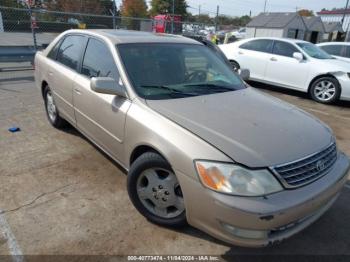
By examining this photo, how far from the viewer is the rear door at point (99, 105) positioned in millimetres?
3051

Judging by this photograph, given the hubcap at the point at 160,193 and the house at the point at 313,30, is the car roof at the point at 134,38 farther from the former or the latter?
the house at the point at 313,30

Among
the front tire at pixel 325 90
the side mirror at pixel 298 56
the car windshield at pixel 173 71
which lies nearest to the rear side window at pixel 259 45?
the side mirror at pixel 298 56

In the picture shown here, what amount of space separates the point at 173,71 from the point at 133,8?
48367mm

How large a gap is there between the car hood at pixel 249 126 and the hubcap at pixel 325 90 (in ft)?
16.8

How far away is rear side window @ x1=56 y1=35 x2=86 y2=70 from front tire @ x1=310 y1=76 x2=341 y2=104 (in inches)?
242

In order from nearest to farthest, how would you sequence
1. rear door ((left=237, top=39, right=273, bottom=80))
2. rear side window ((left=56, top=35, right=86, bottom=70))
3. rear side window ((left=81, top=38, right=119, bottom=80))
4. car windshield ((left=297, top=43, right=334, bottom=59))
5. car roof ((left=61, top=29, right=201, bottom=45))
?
rear side window ((left=81, top=38, right=119, bottom=80)) → car roof ((left=61, top=29, right=201, bottom=45)) → rear side window ((left=56, top=35, right=86, bottom=70)) → car windshield ((left=297, top=43, right=334, bottom=59)) → rear door ((left=237, top=39, right=273, bottom=80))

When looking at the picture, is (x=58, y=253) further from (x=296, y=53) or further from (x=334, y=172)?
(x=296, y=53)

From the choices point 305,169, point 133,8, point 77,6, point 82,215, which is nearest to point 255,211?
point 305,169

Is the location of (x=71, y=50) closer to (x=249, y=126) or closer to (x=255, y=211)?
(x=249, y=126)

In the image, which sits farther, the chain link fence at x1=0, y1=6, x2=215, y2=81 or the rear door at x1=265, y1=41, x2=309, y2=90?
the chain link fence at x1=0, y1=6, x2=215, y2=81

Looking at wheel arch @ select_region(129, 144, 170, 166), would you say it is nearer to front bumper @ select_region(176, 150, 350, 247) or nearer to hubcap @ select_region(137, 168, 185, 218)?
hubcap @ select_region(137, 168, 185, 218)

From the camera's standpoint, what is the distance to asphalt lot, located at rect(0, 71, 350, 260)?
259cm

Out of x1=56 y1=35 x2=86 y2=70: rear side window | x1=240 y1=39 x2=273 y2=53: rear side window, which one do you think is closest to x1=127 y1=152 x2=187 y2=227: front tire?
x1=56 y1=35 x2=86 y2=70: rear side window

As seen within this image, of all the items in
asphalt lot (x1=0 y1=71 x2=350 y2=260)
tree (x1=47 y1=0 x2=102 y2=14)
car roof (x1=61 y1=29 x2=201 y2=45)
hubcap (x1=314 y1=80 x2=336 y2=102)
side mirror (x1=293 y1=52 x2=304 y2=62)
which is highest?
tree (x1=47 y1=0 x2=102 y2=14)
